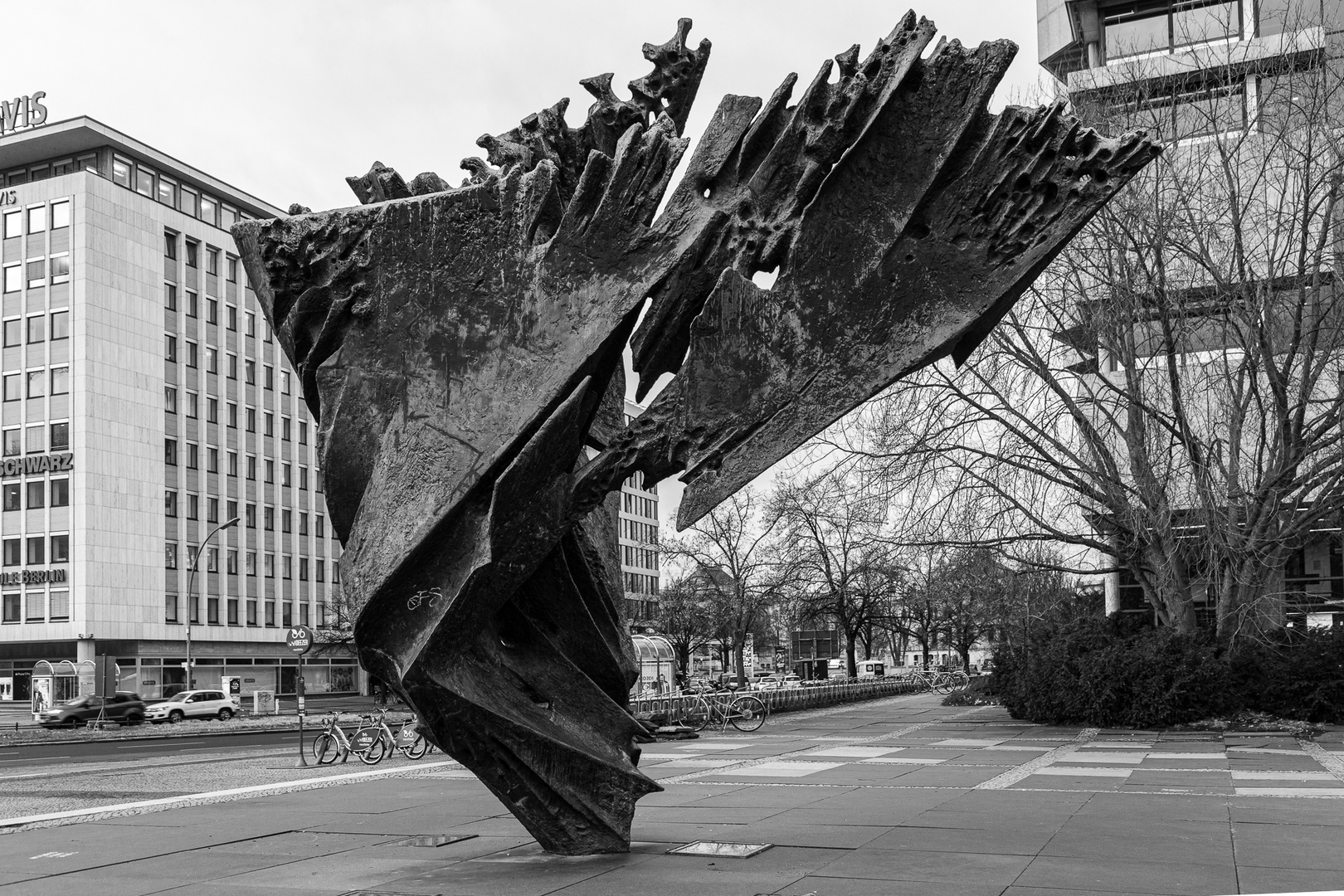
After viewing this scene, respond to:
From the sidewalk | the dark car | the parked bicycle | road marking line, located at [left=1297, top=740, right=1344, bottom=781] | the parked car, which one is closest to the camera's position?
the sidewalk

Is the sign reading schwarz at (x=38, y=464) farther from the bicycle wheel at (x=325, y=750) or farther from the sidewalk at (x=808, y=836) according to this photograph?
the sidewalk at (x=808, y=836)

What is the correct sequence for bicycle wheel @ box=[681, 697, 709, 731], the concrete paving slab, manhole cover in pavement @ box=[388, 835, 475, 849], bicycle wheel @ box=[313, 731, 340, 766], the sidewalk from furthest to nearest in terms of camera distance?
bicycle wheel @ box=[681, 697, 709, 731] → bicycle wheel @ box=[313, 731, 340, 766] → manhole cover in pavement @ box=[388, 835, 475, 849] → the sidewalk → the concrete paving slab

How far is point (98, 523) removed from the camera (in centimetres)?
6138

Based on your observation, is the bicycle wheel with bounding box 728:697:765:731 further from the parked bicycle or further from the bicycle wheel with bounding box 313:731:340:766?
the bicycle wheel with bounding box 313:731:340:766

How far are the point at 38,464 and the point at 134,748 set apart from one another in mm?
38256

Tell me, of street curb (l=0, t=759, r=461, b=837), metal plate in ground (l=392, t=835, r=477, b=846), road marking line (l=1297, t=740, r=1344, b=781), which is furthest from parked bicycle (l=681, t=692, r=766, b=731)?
metal plate in ground (l=392, t=835, r=477, b=846)

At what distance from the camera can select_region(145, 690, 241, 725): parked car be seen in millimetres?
44188

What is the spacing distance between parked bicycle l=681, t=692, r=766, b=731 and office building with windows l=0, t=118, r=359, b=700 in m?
40.4

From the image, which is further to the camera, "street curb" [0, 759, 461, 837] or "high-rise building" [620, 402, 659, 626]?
"high-rise building" [620, 402, 659, 626]

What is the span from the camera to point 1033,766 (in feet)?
53.6

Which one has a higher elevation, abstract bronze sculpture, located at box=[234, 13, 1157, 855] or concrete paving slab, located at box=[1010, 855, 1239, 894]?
abstract bronze sculpture, located at box=[234, 13, 1157, 855]

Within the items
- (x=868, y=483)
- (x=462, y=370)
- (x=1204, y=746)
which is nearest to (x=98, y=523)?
(x=868, y=483)

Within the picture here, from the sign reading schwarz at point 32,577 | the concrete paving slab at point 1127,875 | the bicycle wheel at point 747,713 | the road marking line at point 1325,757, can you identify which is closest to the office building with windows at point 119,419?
the sign reading schwarz at point 32,577

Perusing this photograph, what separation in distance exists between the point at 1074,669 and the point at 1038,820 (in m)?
15.2
